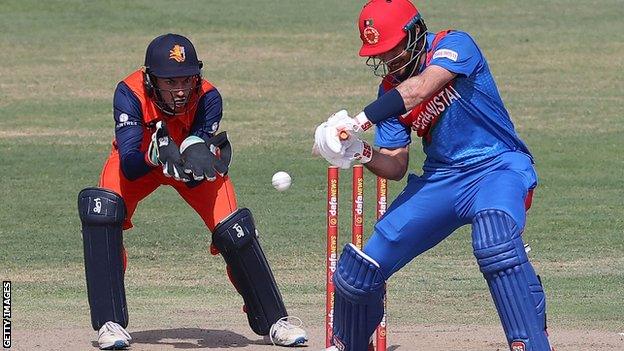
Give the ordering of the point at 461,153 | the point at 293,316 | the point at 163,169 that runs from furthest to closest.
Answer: the point at 293,316
the point at 163,169
the point at 461,153

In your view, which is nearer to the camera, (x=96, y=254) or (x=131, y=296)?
(x=96, y=254)

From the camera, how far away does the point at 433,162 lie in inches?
288

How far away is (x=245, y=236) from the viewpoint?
8.42 meters

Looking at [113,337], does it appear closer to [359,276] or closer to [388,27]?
[359,276]

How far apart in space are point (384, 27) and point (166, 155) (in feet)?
5.23

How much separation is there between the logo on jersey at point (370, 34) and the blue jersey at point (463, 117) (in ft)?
0.92

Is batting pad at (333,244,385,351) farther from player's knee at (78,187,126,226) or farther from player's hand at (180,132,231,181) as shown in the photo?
player's knee at (78,187,126,226)

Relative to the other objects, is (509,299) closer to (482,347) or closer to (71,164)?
(482,347)

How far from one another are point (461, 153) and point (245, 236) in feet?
5.68

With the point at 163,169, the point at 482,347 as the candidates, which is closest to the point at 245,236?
the point at 163,169

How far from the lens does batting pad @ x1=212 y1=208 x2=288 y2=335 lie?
840 centimetres

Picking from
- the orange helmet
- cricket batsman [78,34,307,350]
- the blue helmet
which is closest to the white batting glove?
the orange helmet

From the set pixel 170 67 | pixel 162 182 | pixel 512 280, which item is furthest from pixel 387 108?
pixel 162 182

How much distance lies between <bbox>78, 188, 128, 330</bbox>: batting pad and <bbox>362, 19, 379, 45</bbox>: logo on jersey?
2.03 metres
